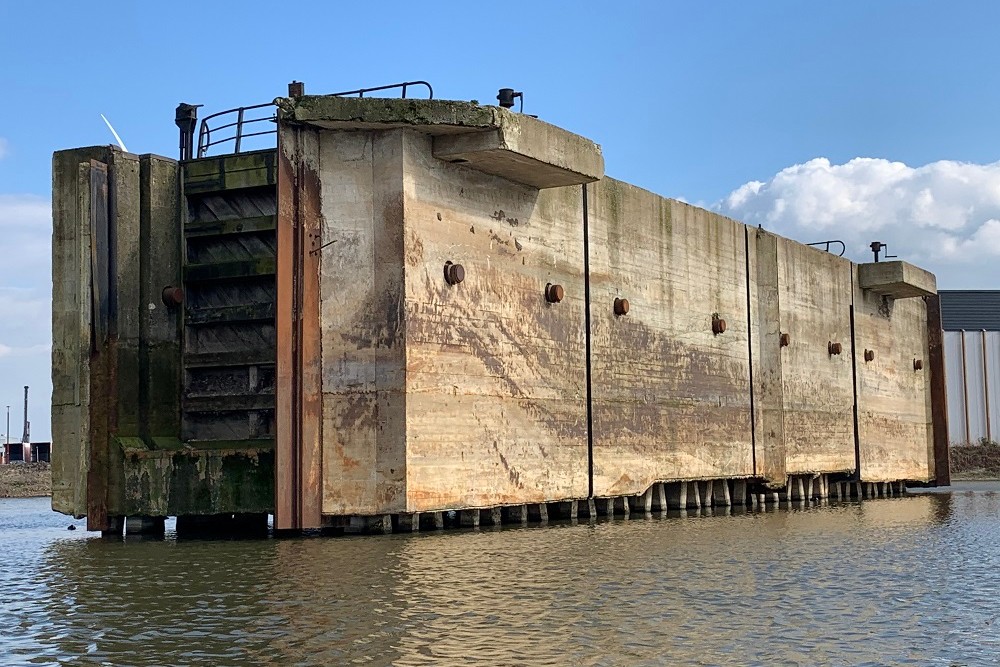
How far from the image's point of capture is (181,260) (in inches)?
733

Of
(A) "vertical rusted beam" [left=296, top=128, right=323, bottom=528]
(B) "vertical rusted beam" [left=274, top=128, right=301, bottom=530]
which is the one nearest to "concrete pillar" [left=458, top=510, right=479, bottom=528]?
(A) "vertical rusted beam" [left=296, top=128, right=323, bottom=528]

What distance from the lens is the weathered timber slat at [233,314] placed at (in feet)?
58.9

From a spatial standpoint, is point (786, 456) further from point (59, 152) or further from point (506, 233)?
point (59, 152)

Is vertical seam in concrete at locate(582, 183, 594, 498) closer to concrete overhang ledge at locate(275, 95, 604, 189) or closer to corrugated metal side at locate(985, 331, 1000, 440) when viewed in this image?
concrete overhang ledge at locate(275, 95, 604, 189)

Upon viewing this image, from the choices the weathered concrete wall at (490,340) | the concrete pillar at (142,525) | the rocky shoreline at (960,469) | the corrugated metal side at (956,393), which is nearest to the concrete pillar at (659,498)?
the weathered concrete wall at (490,340)

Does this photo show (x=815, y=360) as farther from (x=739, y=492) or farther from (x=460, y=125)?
(x=460, y=125)

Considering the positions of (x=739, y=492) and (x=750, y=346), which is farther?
(x=750, y=346)

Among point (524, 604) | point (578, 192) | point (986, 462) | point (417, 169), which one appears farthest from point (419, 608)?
point (986, 462)

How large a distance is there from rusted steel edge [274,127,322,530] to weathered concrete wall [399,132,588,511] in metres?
1.31

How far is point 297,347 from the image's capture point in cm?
1661

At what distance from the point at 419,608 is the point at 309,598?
120 centimetres

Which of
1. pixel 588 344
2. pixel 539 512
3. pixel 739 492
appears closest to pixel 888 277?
pixel 739 492

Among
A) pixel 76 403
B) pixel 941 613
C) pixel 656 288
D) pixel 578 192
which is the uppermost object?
pixel 578 192

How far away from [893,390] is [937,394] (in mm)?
3661
